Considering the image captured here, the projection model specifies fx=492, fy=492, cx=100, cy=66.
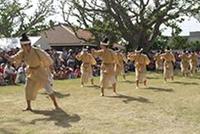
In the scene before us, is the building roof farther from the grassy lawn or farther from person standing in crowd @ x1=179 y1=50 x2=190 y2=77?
the grassy lawn

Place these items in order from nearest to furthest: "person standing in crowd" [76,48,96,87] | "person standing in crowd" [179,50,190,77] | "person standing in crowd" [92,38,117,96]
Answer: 1. "person standing in crowd" [92,38,117,96]
2. "person standing in crowd" [76,48,96,87]
3. "person standing in crowd" [179,50,190,77]

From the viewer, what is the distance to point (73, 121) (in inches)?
382

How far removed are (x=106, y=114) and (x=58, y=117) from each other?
1.09 meters

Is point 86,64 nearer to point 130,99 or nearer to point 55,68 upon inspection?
point 130,99

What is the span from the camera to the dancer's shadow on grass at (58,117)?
9.57 m

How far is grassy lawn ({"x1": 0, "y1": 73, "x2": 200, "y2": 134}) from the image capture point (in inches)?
353

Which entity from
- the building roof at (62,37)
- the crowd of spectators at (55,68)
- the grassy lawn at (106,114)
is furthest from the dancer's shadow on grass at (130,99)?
the building roof at (62,37)

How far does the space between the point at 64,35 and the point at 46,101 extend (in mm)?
35024

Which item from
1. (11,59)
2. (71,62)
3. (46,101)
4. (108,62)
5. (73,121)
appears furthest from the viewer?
(71,62)

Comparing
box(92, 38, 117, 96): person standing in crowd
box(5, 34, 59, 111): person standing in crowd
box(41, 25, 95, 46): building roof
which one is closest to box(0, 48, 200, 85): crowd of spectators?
box(92, 38, 117, 96): person standing in crowd

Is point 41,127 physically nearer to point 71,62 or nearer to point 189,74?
point 71,62

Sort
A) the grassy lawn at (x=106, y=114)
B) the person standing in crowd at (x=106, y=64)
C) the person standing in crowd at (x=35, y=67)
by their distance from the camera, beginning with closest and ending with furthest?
the grassy lawn at (x=106, y=114)
the person standing in crowd at (x=35, y=67)
the person standing in crowd at (x=106, y=64)

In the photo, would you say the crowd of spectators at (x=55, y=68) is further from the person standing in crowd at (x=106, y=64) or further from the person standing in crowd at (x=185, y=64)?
the person standing in crowd at (x=106, y=64)

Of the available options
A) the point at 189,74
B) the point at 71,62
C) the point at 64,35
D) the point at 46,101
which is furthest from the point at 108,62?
the point at 64,35
